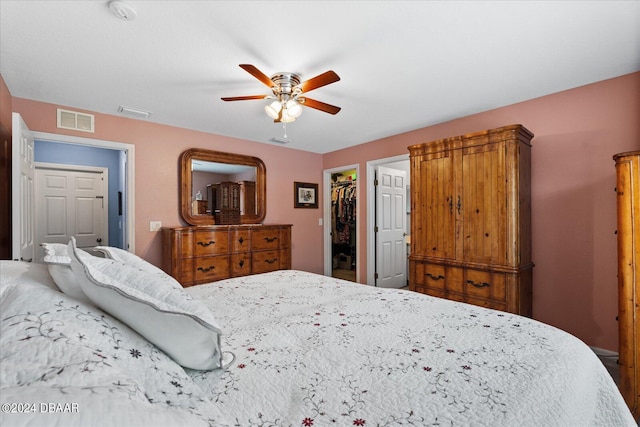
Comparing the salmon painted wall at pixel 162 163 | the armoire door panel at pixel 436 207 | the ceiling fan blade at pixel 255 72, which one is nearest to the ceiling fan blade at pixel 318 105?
the ceiling fan blade at pixel 255 72

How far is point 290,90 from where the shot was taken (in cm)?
232

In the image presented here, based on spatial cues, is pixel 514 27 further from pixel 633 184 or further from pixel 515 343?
pixel 515 343

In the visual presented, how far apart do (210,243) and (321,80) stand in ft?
7.86

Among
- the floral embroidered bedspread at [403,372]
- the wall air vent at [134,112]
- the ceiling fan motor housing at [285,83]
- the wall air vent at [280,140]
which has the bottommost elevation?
the floral embroidered bedspread at [403,372]

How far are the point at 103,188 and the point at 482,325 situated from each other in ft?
17.5

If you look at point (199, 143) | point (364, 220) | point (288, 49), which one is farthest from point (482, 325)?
point (199, 143)

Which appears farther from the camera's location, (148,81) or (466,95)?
(466,95)

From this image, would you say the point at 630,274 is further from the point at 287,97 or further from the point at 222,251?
the point at 222,251

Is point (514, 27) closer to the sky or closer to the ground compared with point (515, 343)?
closer to the sky

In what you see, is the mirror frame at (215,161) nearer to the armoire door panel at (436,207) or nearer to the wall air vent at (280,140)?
the wall air vent at (280,140)

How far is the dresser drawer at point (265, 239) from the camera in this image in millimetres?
3906

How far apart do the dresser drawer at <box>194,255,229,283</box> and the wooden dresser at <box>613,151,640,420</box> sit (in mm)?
3575

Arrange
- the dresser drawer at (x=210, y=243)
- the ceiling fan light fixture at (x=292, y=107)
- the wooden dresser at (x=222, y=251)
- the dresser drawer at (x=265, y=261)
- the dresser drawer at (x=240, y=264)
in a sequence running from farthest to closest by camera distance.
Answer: the dresser drawer at (x=265, y=261) < the dresser drawer at (x=240, y=264) < the dresser drawer at (x=210, y=243) < the wooden dresser at (x=222, y=251) < the ceiling fan light fixture at (x=292, y=107)

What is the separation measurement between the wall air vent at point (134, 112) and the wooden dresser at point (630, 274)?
4.12 meters
